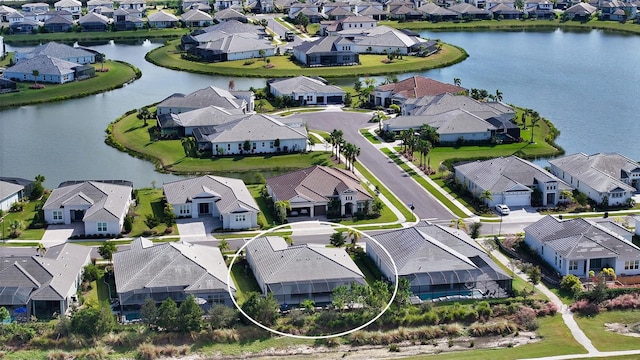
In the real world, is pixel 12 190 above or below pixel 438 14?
below

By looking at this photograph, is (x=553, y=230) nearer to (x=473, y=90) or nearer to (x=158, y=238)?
(x=158, y=238)

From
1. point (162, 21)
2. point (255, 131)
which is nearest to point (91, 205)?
point (255, 131)

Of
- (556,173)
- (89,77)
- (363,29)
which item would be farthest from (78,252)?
(363,29)

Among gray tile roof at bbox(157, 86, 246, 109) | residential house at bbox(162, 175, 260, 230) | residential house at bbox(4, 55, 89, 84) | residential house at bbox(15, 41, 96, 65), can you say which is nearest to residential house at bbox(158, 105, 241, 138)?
gray tile roof at bbox(157, 86, 246, 109)

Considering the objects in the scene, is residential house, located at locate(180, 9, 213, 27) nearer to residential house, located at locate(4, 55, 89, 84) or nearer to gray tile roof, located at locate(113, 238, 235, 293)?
residential house, located at locate(4, 55, 89, 84)

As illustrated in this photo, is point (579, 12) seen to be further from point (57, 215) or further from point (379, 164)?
point (57, 215)
